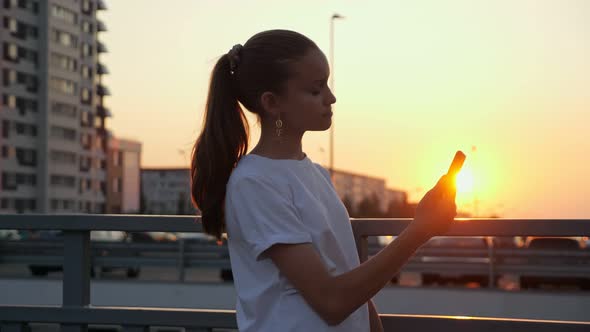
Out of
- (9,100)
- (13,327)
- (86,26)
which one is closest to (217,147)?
(13,327)

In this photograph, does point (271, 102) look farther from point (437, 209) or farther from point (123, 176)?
point (123, 176)

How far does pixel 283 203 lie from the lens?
2285 mm

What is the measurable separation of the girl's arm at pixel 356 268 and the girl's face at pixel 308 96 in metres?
0.34

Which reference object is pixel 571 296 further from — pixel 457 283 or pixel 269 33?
pixel 269 33

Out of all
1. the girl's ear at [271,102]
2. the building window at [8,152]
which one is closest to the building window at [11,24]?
the building window at [8,152]

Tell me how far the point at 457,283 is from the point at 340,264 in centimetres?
2140

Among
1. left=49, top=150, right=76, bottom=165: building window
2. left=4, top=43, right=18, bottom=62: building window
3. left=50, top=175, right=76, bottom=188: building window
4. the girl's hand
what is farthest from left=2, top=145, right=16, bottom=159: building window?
the girl's hand

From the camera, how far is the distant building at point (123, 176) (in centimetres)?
12188

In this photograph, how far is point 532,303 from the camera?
18.0 meters

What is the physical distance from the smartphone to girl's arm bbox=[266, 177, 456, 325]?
3 cm

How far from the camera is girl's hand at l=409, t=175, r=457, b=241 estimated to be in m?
2.18

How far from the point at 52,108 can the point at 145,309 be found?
103208 millimetres

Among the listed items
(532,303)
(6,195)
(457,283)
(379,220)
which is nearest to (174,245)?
(457,283)

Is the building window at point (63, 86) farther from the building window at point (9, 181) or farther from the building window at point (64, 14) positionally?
the building window at point (9, 181)
